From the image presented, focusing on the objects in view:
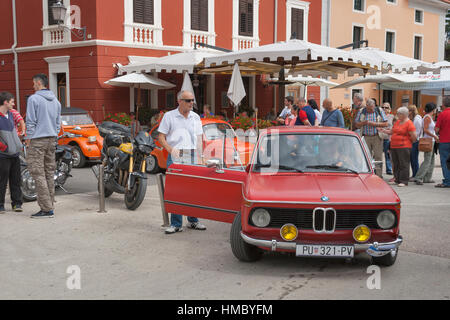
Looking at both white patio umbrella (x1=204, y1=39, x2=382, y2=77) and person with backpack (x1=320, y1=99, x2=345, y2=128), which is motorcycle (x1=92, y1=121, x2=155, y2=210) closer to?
person with backpack (x1=320, y1=99, x2=345, y2=128)

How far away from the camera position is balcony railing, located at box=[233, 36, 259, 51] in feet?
77.8

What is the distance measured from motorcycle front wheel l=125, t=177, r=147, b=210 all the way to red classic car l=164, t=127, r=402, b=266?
1925 mm

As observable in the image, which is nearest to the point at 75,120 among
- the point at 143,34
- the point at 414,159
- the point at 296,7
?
the point at 143,34

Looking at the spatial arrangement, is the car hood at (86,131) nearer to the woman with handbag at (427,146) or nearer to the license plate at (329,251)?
the woman with handbag at (427,146)

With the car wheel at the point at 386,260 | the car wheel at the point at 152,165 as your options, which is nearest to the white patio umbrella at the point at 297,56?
the car wheel at the point at 152,165

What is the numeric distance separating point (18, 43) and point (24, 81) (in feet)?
5.32

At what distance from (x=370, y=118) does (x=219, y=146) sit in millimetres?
3591

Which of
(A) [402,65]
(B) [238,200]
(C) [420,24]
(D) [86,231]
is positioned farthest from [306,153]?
(C) [420,24]

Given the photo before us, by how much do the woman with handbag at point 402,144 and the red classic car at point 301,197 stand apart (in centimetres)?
546

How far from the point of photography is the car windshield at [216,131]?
11583mm

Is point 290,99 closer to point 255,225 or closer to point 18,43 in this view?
point 255,225

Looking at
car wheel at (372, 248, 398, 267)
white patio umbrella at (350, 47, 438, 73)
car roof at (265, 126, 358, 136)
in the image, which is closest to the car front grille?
car wheel at (372, 248, 398, 267)

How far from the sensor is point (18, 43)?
71.7 feet

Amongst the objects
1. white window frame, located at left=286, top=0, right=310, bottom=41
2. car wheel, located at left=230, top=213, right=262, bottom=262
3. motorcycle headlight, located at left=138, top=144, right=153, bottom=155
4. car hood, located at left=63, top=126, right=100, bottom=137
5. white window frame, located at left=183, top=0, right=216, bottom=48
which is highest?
white window frame, located at left=286, top=0, right=310, bottom=41
